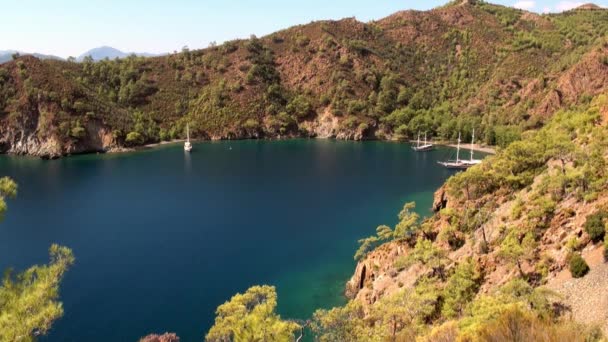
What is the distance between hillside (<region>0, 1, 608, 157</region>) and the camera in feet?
430

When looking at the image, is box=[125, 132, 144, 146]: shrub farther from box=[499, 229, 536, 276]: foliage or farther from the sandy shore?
box=[499, 229, 536, 276]: foliage

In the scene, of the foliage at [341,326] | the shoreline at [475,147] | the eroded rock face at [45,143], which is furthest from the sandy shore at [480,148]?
the foliage at [341,326]

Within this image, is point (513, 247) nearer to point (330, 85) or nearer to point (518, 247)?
point (518, 247)

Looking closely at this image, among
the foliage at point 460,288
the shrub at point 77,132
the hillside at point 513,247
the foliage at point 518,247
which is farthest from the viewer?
the shrub at point 77,132

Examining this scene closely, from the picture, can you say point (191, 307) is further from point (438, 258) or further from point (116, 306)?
point (438, 258)

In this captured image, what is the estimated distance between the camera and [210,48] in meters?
186

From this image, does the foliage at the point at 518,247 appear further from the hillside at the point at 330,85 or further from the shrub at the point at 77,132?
the shrub at the point at 77,132

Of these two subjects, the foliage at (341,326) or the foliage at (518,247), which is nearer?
the foliage at (341,326)

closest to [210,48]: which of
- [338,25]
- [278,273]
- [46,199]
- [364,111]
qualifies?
[338,25]

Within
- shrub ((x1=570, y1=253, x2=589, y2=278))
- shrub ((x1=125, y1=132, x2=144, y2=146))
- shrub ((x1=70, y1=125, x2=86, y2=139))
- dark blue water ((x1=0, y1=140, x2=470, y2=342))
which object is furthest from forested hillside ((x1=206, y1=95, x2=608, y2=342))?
shrub ((x1=70, y1=125, x2=86, y2=139))

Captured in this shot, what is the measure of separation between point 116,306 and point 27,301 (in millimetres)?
30595

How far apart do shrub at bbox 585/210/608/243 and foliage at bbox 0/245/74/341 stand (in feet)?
102

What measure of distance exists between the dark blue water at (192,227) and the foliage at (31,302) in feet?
79.8

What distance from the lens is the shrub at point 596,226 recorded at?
100 feet
